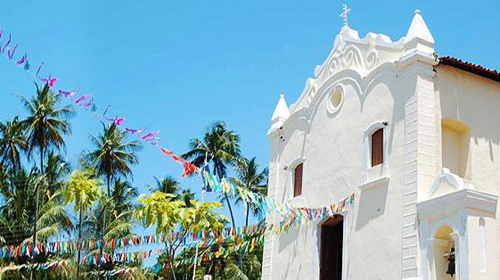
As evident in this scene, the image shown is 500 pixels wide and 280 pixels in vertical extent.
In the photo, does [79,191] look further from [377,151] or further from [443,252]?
[443,252]

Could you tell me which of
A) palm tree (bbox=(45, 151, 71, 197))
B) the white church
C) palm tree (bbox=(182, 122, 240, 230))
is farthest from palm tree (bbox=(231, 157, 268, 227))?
the white church

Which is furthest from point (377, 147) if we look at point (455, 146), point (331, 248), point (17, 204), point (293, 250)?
point (17, 204)

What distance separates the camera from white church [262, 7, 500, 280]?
60.8ft

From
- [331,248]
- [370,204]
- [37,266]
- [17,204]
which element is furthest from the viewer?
[17,204]

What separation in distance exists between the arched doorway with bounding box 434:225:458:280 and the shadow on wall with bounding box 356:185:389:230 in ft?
7.34

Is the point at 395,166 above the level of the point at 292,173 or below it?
below

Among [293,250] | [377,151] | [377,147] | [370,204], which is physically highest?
[377,147]

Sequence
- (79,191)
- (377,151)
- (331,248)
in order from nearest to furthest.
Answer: (377,151)
(331,248)
(79,191)

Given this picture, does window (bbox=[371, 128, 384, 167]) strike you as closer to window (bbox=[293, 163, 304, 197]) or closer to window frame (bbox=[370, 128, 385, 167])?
window frame (bbox=[370, 128, 385, 167])

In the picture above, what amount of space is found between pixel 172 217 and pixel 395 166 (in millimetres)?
6452

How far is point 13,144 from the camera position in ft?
125

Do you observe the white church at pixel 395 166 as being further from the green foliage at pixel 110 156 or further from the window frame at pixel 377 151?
the green foliage at pixel 110 156

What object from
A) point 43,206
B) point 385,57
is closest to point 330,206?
point 385,57

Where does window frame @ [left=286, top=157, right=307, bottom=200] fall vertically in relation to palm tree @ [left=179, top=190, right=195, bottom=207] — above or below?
below
